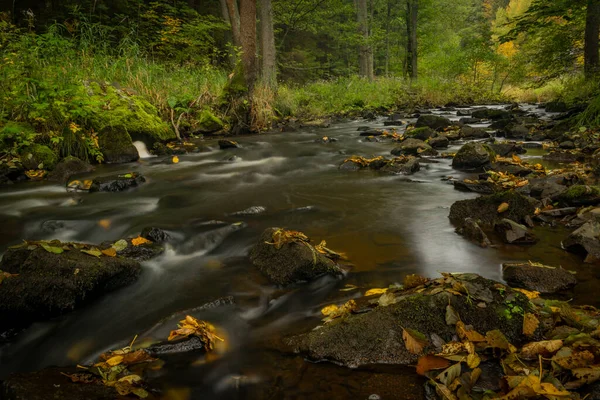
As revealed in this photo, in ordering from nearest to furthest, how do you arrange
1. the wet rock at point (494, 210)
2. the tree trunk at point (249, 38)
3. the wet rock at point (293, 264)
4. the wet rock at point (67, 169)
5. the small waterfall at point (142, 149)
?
the wet rock at point (293, 264)
the wet rock at point (494, 210)
the wet rock at point (67, 169)
the small waterfall at point (142, 149)
the tree trunk at point (249, 38)

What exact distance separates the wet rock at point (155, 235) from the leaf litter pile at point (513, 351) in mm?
2171

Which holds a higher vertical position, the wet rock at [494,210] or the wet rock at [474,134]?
the wet rock at [474,134]

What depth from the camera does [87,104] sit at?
7.38 metres

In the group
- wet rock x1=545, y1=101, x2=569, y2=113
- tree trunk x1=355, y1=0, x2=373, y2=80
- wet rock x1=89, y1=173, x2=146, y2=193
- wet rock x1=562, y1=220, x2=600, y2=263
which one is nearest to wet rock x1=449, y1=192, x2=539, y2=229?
wet rock x1=562, y1=220, x2=600, y2=263

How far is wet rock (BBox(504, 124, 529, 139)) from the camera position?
9.68 m

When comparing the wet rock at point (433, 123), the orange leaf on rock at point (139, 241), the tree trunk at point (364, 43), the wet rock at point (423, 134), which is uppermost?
the tree trunk at point (364, 43)

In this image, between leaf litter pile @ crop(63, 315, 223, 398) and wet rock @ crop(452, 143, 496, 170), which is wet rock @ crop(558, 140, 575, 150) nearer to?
wet rock @ crop(452, 143, 496, 170)

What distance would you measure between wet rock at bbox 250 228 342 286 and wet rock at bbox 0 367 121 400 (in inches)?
55.7

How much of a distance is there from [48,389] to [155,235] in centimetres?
225

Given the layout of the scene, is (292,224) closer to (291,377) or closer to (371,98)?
(291,377)

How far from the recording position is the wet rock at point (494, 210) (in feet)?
13.1

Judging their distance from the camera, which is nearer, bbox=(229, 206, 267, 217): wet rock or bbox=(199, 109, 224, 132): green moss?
bbox=(229, 206, 267, 217): wet rock

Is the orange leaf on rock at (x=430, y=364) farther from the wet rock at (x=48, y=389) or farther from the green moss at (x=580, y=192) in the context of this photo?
the green moss at (x=580, y=192)

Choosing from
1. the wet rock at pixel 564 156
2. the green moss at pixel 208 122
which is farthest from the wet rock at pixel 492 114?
the green moss at pixel 208 122
